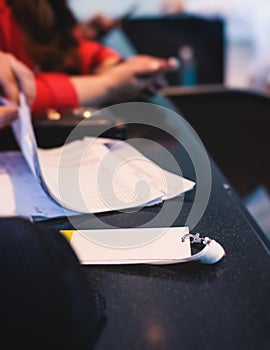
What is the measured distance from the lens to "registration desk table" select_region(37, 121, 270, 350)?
310 millimetres

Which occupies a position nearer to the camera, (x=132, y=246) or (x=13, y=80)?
(x=132, y=246)

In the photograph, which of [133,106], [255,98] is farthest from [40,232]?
[255,98]

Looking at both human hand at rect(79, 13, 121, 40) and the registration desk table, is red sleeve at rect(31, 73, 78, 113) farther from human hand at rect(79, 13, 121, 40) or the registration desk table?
human hand at rect(79, 13, 121, 40)

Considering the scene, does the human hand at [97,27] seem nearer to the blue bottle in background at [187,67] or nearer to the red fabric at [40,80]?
the blue bottle in background at [187,67]

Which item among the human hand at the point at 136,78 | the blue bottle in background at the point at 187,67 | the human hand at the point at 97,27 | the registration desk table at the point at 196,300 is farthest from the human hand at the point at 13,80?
the blue bottle in background at the point at 187,67

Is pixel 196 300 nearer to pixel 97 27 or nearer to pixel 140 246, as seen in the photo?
pixel 140 246

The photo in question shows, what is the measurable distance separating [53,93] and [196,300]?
23.0 inches

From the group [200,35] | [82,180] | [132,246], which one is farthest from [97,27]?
[132,246]

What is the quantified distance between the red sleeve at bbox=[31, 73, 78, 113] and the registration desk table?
0.40 meters

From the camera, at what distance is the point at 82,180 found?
0.54 metres

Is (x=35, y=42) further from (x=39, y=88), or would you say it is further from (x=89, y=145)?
(x=89, y=145)

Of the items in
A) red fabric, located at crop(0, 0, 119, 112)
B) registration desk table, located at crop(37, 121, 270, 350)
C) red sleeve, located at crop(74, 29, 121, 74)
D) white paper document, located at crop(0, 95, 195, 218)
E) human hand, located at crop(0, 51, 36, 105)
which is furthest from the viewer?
red sleeve, located at crop(74, 29, 121, 74)

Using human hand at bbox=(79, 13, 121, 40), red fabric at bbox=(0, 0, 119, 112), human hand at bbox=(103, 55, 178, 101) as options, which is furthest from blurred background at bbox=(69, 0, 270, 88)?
red fabric at bbox=(0, 0, 119, 112)

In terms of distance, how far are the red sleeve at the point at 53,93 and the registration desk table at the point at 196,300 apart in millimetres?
404
